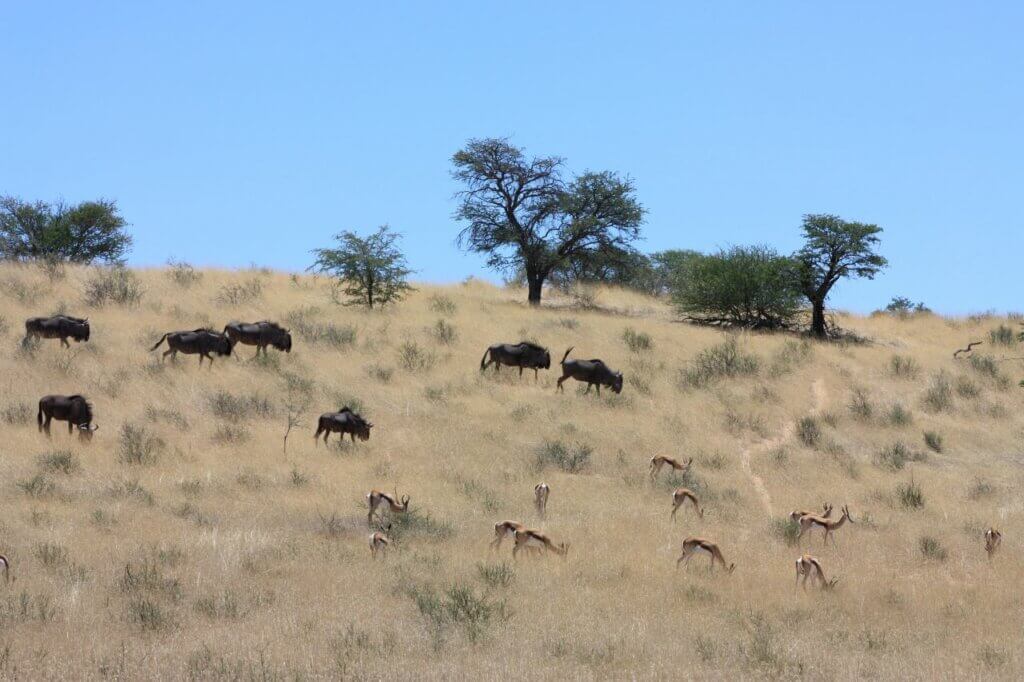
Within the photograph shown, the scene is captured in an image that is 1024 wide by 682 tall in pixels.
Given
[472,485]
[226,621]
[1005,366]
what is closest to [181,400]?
[472,485]

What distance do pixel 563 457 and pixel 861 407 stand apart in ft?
33.1

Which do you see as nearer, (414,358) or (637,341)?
(414,358)

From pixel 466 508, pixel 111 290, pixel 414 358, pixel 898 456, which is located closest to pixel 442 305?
pixel 414 358

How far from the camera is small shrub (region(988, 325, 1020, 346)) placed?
127 ft

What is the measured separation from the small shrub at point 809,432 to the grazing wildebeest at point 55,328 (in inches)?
630

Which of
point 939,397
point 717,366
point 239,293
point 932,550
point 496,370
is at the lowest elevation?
point 932,550

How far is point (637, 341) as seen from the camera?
104 feet

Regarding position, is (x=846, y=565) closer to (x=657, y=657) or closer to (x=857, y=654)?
(x=857, y=654)

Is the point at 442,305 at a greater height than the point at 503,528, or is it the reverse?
the point at 442,305

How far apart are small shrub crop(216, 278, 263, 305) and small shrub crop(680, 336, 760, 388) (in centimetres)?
1282

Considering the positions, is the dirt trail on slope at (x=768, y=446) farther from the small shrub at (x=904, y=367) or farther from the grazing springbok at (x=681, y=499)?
the small shrub at (x=904, y=367)

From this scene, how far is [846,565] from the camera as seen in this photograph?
14336mm

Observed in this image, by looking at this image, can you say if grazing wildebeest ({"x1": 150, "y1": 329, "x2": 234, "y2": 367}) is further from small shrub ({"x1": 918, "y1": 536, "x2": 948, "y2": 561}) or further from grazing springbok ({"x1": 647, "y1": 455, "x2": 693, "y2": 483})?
small shrub ({"x1": 918, "y1": 536, "x2": 948, "y2": 561})

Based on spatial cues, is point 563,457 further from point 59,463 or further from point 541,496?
point 59,463
